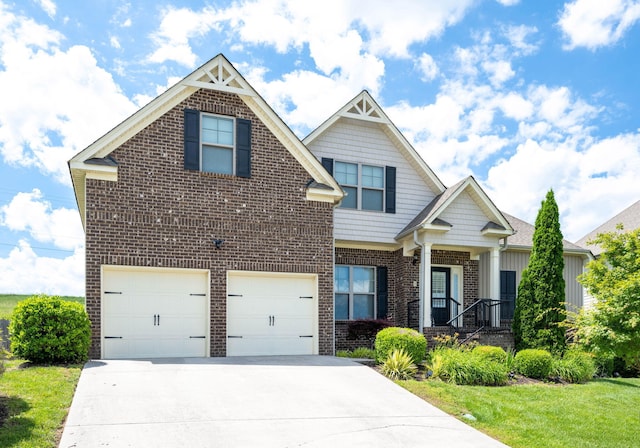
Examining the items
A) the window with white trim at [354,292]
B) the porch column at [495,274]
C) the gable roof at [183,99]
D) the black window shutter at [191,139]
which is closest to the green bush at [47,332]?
the gable roof at [183,99]

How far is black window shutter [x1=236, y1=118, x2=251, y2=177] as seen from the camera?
14469 millimetres

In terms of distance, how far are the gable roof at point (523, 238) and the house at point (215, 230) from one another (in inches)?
131

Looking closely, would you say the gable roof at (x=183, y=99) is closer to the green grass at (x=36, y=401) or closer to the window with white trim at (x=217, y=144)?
the window with white trim at (x=217, y=144)

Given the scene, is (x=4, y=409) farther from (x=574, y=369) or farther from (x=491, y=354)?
(x=574, y=369)

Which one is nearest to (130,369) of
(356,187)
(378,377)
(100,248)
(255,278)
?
(100,248)

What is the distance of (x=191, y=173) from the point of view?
45.8 feet

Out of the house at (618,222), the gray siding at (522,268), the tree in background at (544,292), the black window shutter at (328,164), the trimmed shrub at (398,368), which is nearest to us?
the trimmed shrub at (398,368)

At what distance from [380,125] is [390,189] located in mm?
2049

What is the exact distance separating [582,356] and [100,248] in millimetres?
12110

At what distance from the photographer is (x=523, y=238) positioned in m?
20.5

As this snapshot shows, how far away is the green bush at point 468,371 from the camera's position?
12805 mm

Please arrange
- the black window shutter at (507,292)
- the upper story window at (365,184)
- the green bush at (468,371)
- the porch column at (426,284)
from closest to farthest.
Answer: the green bush at (468,371), the porch column at (426,284), the upper story window at (365,184), the black window shutter at (507,292)

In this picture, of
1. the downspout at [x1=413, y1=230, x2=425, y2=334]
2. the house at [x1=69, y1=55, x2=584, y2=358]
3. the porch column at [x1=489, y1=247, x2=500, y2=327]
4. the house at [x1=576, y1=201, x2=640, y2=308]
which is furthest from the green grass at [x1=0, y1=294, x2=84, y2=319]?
the house at [x1=576, y1=201, x2=640, y2=308]

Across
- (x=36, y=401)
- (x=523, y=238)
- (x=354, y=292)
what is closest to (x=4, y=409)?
(x=36, y=401)
